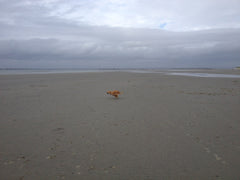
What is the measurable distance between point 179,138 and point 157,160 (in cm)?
149

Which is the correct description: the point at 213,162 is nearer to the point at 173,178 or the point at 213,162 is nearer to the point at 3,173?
the point at 173,178

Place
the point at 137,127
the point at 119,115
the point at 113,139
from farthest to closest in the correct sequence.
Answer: the point at 119,115
the point at 137,127
the point at 113,139

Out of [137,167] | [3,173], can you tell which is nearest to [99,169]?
[137,167]

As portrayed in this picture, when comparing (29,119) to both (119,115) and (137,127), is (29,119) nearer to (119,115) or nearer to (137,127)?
(119,115)

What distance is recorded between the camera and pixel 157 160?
13.4 ft

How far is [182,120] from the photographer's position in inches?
277

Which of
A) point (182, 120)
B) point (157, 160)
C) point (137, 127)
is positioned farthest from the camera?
point (182, 120)

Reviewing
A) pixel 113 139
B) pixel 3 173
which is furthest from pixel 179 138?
pixel 3 173

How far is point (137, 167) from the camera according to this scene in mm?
3826

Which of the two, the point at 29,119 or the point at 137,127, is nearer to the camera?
the point at 137,127

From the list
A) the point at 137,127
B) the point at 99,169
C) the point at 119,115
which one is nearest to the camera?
the point at 99,169

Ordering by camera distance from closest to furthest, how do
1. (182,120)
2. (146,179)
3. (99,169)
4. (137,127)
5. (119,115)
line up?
(146,179), (99,169), (137,127), (182,120), (119,115)

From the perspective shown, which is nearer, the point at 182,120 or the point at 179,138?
the point at 179,138

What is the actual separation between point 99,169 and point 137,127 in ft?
8.92
